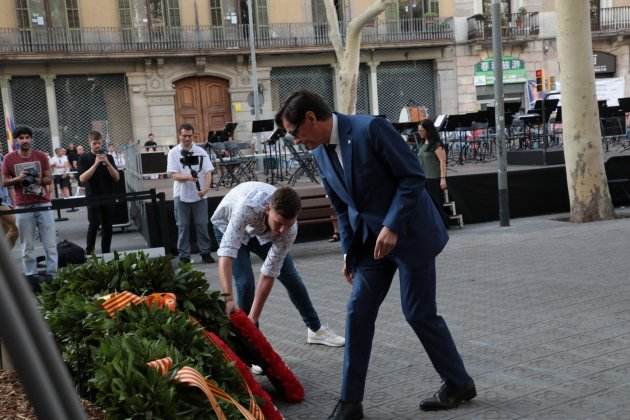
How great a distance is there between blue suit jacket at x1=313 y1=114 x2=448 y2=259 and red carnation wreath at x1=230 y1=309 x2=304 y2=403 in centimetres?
87

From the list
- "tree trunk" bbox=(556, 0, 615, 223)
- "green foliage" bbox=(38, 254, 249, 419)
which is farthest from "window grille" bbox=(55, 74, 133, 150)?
"green foliage" bbox=(38, 254, 249, 419)

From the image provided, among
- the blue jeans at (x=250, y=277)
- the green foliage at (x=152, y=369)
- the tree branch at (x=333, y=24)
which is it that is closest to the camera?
the green foliage at (x=152, y=369)

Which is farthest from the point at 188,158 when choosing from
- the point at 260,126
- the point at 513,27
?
the point at 513,27

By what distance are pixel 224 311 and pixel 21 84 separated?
30803 millimetres

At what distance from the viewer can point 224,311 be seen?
4520mm

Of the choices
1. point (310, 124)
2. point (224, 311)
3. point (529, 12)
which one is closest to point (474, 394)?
point (224, 311)

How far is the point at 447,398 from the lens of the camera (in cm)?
425

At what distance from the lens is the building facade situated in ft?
106

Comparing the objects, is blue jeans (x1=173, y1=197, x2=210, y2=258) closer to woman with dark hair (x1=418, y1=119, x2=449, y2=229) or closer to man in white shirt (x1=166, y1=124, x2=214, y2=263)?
man in white shirt (x1=166, y1=124, x2=214, y2=263)

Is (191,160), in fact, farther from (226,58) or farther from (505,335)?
(226,58)

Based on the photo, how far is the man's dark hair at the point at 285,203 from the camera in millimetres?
4636

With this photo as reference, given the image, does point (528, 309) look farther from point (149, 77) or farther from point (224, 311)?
point (149, 77)

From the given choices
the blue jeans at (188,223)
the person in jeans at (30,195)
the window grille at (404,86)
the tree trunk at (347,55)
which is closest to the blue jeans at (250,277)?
the person in jeans at (30,195)

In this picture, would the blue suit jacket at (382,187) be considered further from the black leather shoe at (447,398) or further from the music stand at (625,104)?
the music stand at (625,104)
